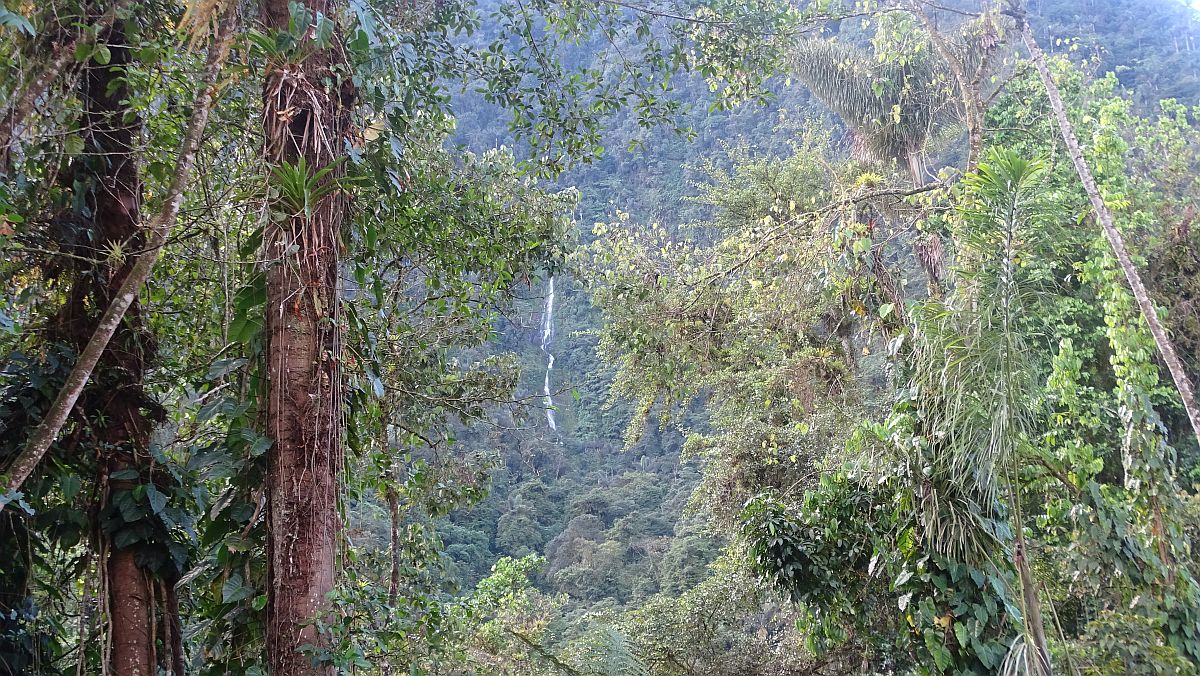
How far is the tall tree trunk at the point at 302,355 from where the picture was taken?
5.04ft

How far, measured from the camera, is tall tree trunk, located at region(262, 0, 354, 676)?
1.54 metres

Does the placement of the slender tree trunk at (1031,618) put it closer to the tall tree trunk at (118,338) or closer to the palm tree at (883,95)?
the tall tree trunk at (118,338)

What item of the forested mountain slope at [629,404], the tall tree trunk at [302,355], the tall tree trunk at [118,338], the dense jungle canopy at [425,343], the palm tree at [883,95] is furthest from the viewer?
the forested mountain slope at [629,404]

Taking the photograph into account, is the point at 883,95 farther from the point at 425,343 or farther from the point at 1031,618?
the point at 1031,618

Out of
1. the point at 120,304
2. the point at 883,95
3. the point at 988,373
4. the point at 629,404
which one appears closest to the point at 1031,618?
the point at 988,373

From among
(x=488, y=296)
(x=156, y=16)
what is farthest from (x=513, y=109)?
(x=156, y=16)

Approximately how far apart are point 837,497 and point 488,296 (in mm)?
1896

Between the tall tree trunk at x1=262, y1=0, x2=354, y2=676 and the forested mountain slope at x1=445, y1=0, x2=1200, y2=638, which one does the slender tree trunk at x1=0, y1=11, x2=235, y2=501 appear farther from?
the forested mountain slope at x1=445, y1=0, x2=1200, y2=638

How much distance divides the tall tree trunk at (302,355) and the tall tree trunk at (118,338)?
0.59 meters

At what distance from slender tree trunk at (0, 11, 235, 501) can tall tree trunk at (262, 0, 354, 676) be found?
19cm

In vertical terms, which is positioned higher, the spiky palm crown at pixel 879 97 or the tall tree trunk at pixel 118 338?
the spiky palm crown at pixel 879 97

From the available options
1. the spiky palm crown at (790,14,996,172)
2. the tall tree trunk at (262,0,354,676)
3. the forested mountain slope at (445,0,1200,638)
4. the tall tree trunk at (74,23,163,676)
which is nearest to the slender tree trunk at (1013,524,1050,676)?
the tall tree trunk at (262,0,354,676)

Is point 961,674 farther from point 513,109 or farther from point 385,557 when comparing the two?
point 385,557

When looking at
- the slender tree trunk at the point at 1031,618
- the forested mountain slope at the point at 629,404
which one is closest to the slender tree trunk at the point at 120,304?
the slender tree trunk at the point at 1031,618
